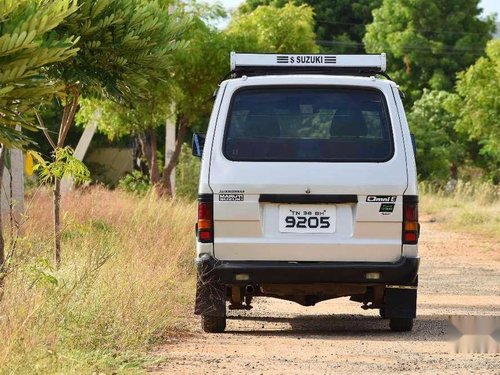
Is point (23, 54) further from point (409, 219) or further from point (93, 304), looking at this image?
point (409, 219)

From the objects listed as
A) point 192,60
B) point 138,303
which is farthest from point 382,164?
point 192,60

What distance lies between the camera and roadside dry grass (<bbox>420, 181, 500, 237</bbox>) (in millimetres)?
29672

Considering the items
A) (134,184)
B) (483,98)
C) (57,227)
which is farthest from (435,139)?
(57,227)

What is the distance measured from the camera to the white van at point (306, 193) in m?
10.4

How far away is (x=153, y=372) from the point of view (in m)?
8.59

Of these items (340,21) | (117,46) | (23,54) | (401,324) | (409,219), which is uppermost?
(340,21)

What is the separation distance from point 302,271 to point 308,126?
1204 mm

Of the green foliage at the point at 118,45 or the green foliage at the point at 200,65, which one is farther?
the green foliage at the point at 200,65

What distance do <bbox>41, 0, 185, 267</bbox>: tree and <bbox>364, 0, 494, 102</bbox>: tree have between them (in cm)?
4507

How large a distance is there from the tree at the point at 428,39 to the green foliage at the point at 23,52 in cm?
4850

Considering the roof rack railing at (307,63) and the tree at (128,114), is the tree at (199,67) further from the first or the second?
A: the roof rack railing at (307,63)

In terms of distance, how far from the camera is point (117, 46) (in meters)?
10.0

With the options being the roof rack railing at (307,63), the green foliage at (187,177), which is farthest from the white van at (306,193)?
the green foliage at (187,177)

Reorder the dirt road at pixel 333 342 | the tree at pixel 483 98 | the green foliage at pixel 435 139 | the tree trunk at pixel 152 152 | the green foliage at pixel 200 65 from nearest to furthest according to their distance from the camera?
the dirt road at pixel 333 342 < the green foliage at pixel 200 65 < the tree trunk at pixel 152 152 < the tree at pixel 483 98 < the green foliage at pixel 435 139
